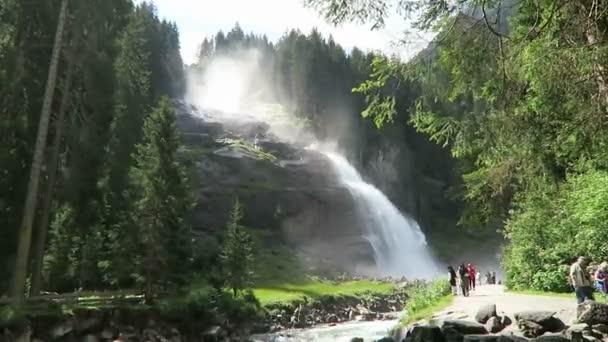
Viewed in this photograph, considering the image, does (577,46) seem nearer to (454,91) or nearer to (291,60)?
(454,91)

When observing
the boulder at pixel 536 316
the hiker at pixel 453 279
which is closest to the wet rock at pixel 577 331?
the boulder at pixel 536 316

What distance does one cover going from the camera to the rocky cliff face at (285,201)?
55.5m

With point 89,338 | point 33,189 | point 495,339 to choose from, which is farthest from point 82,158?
point 495,339

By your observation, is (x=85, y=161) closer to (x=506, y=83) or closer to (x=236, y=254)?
(x=506, y=83)

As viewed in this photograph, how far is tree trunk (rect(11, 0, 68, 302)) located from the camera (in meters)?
15.3

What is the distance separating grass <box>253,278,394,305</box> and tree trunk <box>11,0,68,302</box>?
800 inches

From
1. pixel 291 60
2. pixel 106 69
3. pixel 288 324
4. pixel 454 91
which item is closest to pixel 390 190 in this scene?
pixel 291 60

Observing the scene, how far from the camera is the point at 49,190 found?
17.7 meters

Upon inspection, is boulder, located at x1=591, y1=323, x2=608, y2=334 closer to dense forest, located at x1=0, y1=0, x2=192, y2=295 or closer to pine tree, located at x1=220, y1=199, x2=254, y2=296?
dense forest, located at x1=0, y1=0, x2=192, y2=295

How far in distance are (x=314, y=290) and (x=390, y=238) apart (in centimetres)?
1928

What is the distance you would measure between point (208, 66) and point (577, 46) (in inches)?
4745

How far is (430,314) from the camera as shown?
1508 cm

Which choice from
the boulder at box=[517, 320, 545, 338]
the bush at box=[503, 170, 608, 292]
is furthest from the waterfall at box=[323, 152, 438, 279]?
the boulder at box=[517, 320, 545, 338]

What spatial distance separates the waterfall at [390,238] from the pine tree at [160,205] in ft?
115
